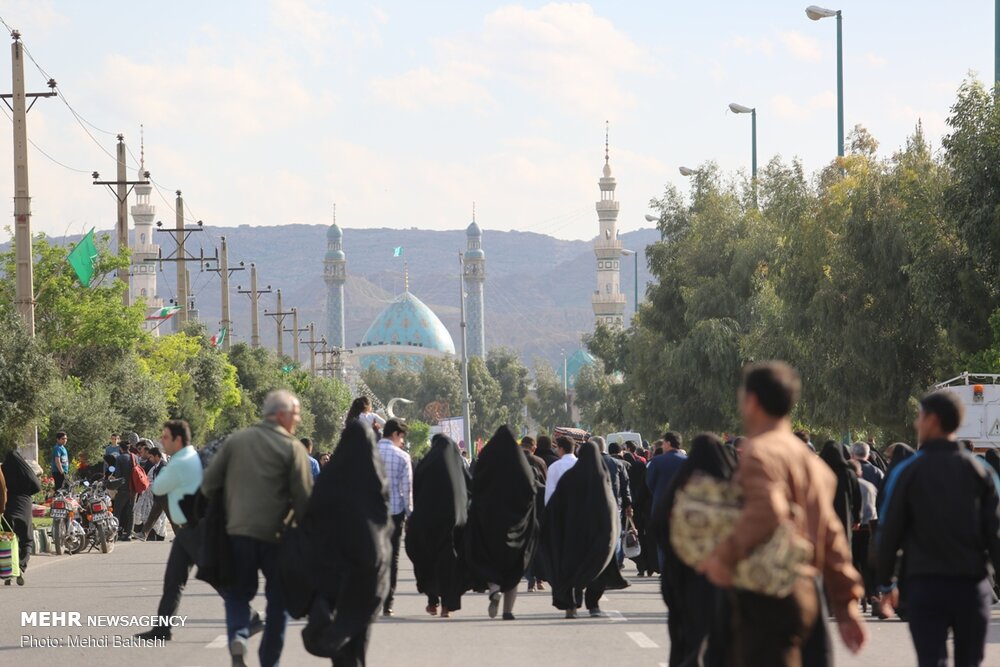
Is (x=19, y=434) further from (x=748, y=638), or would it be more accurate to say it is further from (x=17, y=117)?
(x=748, y=638)

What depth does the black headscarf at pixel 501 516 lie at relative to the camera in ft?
48.1

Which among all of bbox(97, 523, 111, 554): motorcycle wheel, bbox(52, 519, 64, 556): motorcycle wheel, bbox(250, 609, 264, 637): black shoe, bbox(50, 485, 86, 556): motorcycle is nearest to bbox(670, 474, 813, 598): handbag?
bbox(250, 609, 264, 637): black shoe

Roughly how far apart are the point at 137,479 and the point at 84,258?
11.0 m

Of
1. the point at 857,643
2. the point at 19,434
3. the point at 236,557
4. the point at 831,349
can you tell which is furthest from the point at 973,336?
the point at 857,643

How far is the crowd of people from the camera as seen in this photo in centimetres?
582

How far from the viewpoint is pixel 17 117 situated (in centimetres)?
2928

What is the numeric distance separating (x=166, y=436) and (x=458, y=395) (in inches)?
4945

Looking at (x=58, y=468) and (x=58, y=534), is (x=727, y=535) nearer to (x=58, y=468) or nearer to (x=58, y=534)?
(x=58, y=534)

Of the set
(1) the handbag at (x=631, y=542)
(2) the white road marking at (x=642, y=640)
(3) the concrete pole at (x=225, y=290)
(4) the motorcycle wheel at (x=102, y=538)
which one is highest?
(3) the concrete pole at (x=225, y=290)

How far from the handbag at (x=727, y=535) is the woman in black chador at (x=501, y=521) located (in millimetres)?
8834

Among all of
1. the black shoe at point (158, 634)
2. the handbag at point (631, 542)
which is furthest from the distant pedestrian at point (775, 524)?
the handbag at point (631, 542)

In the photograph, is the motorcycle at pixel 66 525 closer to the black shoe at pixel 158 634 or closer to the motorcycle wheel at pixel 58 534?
the motorcycle wheel at pixel 58 534

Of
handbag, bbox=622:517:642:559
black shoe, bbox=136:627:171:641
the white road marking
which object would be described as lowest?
handbag, bbox=622:517:642:559

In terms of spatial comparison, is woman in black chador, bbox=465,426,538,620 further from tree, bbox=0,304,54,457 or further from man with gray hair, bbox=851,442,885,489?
tree, bbox=0,304,54,457
